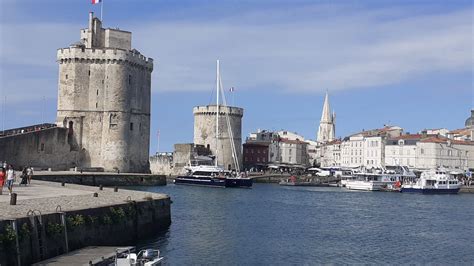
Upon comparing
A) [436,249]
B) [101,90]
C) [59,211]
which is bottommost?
[436,249]

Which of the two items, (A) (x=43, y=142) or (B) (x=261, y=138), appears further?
(B) (x=261, y=138)

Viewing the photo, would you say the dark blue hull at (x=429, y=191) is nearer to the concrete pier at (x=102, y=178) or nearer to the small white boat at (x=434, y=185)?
the small white boat at (x=434, y=185)

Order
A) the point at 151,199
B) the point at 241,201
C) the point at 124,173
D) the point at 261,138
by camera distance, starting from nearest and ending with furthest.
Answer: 1. the point at 151,199
2. the point at 241,201
3. the point at 124,173
4. the point at 261,138

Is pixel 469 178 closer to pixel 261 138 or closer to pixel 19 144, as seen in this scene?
pixel 261 138

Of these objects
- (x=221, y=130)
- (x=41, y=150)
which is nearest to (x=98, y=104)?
(x=41, y=150)

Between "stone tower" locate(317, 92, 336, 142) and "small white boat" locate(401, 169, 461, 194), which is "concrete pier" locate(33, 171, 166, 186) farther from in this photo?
"stone tower" locate(317, 92, 336, 142)

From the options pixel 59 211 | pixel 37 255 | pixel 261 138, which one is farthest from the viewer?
pixel 261 138

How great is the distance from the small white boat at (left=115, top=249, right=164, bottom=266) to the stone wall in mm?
39158

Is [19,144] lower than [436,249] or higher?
higher

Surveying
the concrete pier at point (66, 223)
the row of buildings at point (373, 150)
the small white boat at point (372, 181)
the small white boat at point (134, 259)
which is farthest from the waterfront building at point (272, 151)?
the small white boat at point (134, 259)

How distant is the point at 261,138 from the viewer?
133000mm

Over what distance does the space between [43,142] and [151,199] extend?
3402 cm

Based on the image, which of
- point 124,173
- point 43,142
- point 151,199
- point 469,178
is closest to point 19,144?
point 43,142

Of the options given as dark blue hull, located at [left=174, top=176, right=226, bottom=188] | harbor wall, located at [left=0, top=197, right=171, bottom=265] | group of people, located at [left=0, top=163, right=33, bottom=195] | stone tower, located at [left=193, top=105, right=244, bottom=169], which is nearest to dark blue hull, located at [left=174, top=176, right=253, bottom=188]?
dark blue hull, located at [left=174, top=176, right=226, bottom=188]
